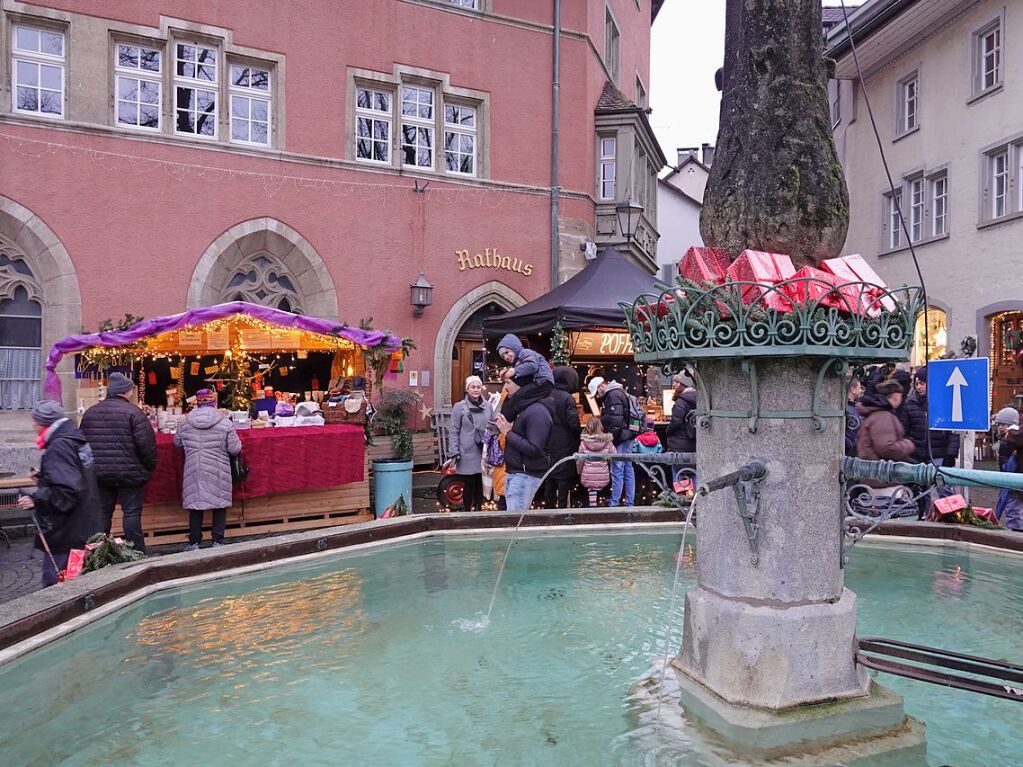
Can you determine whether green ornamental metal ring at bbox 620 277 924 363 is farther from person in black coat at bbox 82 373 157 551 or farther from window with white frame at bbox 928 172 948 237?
window with white frame at bbox 928 172 948 237

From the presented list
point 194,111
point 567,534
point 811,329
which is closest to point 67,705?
point 811,329

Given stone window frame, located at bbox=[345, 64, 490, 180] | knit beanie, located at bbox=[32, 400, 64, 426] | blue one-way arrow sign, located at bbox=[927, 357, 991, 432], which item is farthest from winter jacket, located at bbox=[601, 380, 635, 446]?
stone window frame, located at bbox=[345, 64, 490, 180]

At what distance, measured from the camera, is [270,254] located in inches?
596

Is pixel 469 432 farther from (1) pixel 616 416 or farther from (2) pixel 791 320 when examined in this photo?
(2) pixel 791 320

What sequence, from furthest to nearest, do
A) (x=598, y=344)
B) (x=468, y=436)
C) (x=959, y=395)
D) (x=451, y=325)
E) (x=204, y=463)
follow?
(x=451, y=325) < (x=598, y=344) < (x=468, y=436) < (x=204, y=463) < (x=959, y=395)

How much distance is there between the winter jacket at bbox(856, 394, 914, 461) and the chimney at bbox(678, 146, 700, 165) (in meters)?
38.7

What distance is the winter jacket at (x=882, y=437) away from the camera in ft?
22.8

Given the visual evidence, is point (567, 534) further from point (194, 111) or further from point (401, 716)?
point (194, 111)

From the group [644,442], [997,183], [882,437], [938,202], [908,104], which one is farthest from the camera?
[908,104]

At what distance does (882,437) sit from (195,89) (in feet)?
43.3

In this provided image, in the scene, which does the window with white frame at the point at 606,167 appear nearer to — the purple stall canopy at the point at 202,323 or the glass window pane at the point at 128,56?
the purple stall canopy at the point at 202,323

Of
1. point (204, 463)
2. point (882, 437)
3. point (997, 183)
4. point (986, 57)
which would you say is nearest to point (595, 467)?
point (882, 437)

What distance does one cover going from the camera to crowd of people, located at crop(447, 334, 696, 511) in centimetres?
680

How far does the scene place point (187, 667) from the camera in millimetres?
3406
